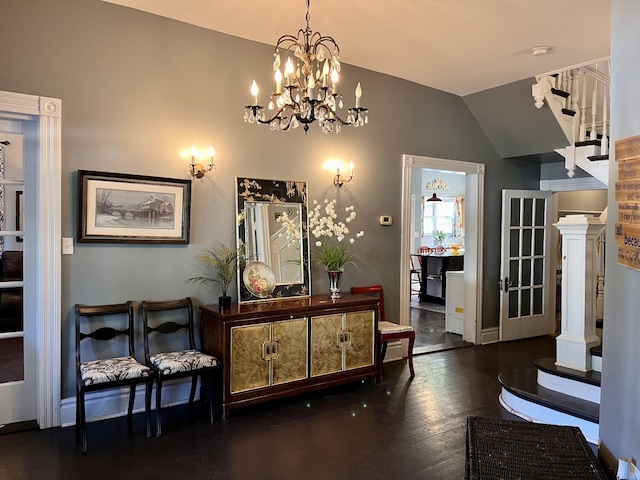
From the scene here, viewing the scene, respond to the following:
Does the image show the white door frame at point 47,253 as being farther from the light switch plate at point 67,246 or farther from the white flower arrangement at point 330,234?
the white flower arrangement at point 330,234

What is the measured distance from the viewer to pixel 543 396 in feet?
11.8

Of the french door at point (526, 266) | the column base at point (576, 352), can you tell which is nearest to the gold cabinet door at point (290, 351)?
the column base at point (576, 352)

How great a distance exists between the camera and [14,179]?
3.39 meters

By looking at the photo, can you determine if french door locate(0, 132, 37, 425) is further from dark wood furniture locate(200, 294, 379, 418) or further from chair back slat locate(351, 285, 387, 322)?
chair back slat locate(351, 285, 387, 322)

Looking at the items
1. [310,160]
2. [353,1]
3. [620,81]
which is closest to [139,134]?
[310,160]

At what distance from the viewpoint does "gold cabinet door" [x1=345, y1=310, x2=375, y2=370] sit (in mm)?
4320

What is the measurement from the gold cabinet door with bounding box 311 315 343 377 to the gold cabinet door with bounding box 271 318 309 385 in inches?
3.4

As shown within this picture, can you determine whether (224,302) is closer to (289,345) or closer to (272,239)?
(289,345)

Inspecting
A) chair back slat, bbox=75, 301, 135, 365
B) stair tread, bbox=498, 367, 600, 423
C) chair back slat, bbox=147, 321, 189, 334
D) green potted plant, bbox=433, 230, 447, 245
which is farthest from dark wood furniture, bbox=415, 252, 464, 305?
chair back slat, bbox=75, 301, 135, 365

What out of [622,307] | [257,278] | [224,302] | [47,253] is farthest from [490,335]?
[47,253]

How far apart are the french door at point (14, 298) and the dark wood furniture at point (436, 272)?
266 inches

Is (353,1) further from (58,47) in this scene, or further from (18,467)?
(18,467)

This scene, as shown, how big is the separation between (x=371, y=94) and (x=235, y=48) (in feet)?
5.08

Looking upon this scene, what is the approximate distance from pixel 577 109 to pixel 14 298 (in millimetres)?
5551
